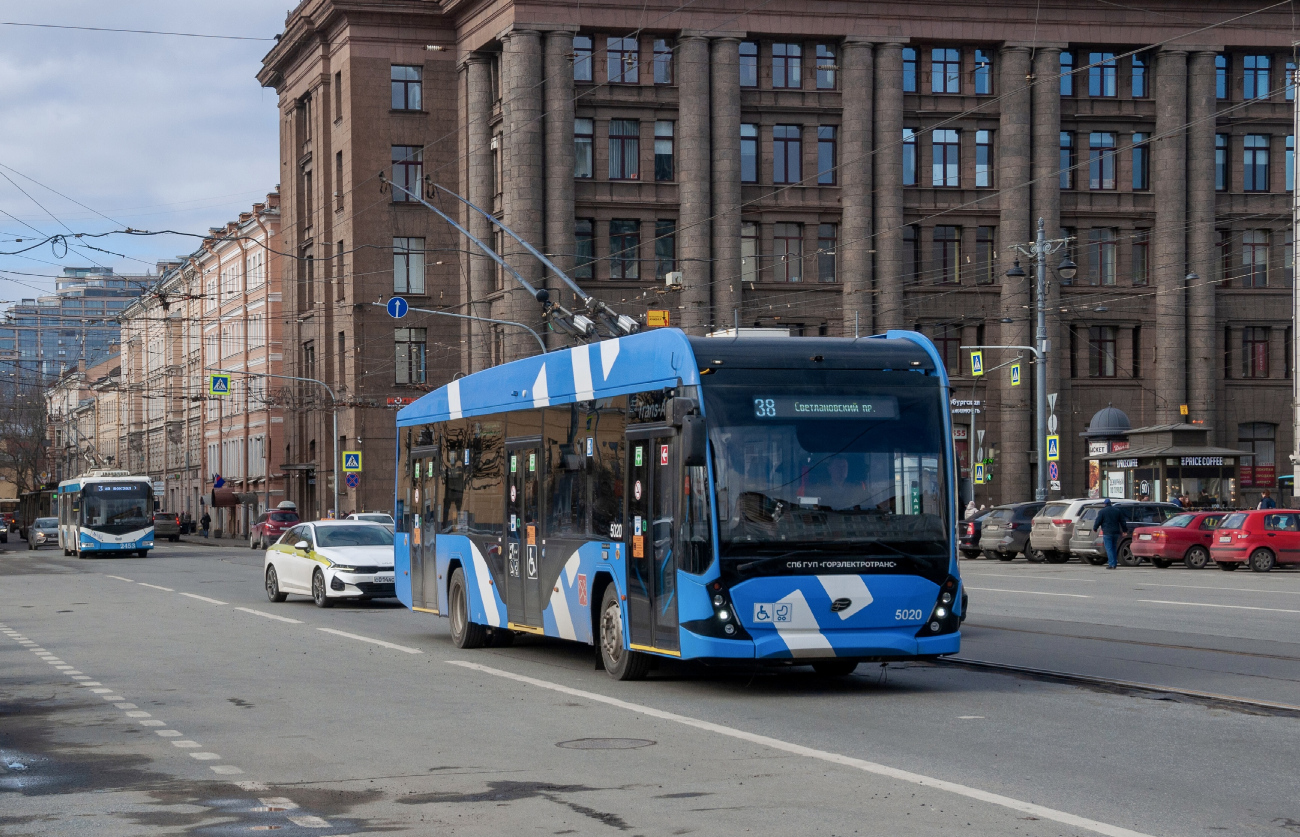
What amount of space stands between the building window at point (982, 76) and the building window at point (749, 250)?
9451mm

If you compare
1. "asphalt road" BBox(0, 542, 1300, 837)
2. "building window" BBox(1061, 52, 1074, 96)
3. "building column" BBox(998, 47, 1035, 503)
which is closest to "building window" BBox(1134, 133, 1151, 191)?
"building window" BBox(1061, 52, 1074, 96)

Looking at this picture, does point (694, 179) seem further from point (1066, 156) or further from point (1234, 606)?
point (1234, 606)

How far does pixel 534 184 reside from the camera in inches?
2336

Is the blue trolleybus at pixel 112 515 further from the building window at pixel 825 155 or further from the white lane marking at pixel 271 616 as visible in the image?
the white lane marking at pixel 271 616

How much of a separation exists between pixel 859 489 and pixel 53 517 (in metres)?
72.8

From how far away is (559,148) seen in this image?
5947cm

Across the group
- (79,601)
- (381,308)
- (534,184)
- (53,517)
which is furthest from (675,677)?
(53,517)

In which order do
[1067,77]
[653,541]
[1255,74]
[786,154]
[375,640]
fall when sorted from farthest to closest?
1. [1255,74]
2. [1067,77]
3. [786,154]
4. [375,640]
5. [653,541]

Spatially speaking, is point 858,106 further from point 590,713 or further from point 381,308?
point 590,713

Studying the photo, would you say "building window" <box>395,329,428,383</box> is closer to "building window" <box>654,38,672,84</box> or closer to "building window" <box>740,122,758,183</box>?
"building window" <box>654,38,672,84</box>

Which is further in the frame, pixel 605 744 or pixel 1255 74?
pixel 1255 74

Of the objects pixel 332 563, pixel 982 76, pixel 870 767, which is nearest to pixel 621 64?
pixel 982 76

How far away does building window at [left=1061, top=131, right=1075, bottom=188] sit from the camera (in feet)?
205

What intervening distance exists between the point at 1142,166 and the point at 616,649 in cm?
5374
